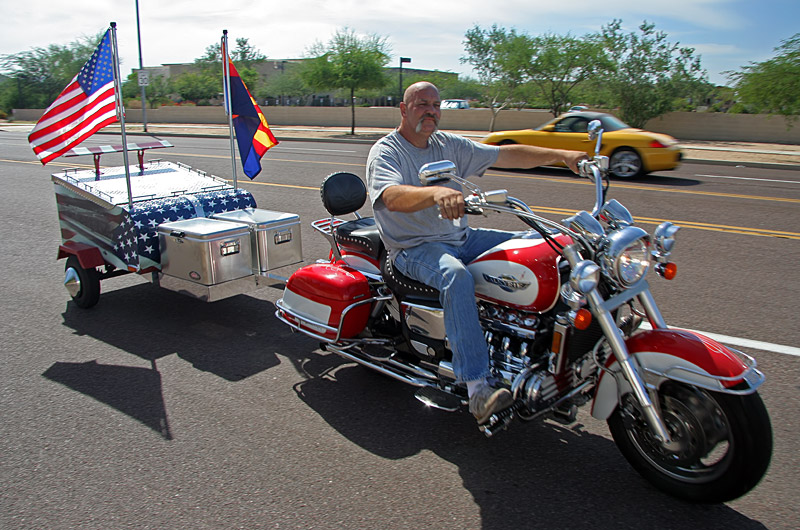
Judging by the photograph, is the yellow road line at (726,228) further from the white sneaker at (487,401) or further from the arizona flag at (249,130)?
the white sneaker at (487,401)

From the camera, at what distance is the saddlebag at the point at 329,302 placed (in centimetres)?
402

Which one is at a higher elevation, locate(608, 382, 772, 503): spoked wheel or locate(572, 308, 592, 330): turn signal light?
locate(572, 308, 592, 330): turn signal light

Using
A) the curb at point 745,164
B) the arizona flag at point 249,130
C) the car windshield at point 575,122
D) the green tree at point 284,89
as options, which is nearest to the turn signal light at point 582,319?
the arizona flag at point 249,130

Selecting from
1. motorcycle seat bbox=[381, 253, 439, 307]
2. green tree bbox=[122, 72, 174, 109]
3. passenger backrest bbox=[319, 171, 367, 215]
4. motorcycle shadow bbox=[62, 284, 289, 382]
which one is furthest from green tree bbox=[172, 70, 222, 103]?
motorcycle seat bbox=[381, 253, 439, 307]

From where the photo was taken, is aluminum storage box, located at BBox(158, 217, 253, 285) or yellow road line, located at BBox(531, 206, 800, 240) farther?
yellow road line, located at BBox(531, 206, 800, 240)

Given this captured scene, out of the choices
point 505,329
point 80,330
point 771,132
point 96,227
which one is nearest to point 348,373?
point 505,329

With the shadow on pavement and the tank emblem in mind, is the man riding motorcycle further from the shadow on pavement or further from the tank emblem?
the shadow on pavement

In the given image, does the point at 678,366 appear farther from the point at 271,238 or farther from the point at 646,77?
the point at 646,77

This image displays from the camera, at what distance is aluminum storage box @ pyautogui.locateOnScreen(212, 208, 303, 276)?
514 cm

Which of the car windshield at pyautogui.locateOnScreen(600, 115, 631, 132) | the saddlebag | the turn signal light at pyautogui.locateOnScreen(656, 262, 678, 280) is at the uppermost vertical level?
the car windshield at pyautogui.locateOnScreen(600, 115, 631, 132)

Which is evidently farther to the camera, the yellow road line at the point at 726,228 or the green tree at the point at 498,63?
the green tree at the point at 498,63

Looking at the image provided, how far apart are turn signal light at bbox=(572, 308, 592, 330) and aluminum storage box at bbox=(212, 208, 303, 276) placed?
3030 millimetres

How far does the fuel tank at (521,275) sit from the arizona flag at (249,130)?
146 inches

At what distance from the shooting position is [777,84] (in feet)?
72.2
